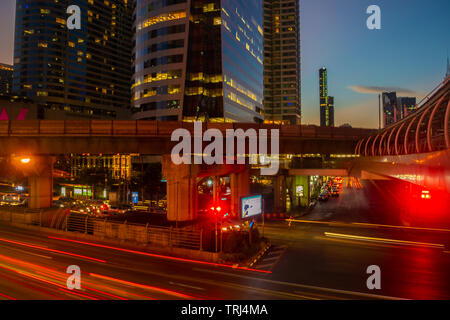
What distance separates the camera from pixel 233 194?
119 feet

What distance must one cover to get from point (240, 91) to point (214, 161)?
58230 mm

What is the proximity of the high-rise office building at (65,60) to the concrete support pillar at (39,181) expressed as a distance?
9111cm

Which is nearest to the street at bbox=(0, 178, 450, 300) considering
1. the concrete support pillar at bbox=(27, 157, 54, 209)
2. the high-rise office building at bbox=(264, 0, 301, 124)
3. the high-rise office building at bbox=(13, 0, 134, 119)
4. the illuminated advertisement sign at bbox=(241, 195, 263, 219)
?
the illuminated advertisement sign at bbox=(241, 195, 263, 219)

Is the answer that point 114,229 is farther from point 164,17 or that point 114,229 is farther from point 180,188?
point 164,17

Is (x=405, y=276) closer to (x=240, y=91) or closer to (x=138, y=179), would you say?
(x=138, y=179)

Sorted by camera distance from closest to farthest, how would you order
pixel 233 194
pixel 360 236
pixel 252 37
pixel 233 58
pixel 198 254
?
1. pixel 198 254
2. pixel 360 236
3. pixel 233 194
4. pixel 233 58
5. pixel 252 37

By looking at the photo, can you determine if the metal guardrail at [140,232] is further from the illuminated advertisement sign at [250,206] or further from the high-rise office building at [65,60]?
the high-rise office building at [65,60]

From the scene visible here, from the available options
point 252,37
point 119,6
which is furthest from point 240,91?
point 119,6

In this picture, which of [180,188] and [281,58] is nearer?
[180,188]

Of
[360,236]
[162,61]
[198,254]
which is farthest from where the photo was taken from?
[162,61]

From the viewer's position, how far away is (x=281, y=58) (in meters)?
142

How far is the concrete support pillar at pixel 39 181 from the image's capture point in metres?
29.5

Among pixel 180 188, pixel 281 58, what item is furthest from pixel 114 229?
pixel 281 58

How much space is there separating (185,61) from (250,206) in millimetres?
55393
